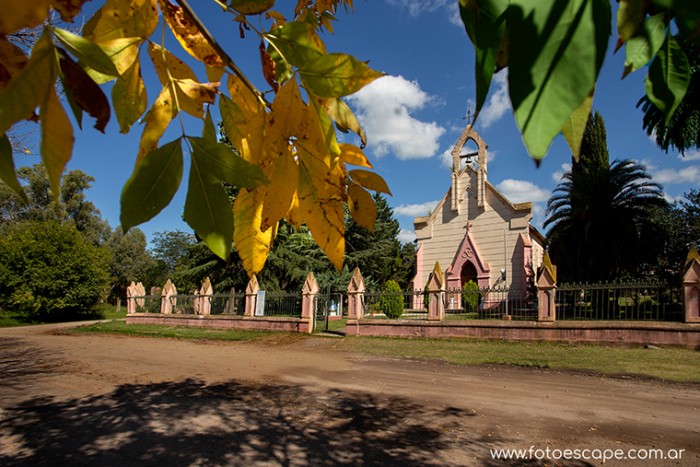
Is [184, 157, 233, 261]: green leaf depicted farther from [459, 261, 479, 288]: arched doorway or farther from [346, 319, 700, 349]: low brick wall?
[459, 261, 479, 288]: arched doorway

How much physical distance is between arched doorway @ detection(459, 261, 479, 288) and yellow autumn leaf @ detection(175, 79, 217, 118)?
81.8 feet

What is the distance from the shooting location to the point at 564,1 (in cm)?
31

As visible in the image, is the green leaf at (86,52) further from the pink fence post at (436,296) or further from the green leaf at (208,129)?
the pink fence post at (436,296)

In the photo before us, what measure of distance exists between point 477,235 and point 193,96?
25.3 m

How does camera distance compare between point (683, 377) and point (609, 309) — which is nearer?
point (683, 377)

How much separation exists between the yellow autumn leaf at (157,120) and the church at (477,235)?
2268 centimetres

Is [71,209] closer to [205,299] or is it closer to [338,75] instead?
[205,299]

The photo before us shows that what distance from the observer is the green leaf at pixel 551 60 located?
274 mm

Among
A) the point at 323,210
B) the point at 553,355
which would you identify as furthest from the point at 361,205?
the point at 553,355

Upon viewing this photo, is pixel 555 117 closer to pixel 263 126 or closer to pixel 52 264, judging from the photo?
pixel 263 126

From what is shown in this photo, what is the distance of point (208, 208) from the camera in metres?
0.48

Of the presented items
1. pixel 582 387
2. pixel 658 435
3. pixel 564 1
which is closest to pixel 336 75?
pixel 564 1

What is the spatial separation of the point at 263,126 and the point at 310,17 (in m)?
0.60

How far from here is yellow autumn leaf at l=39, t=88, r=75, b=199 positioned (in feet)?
1.27
